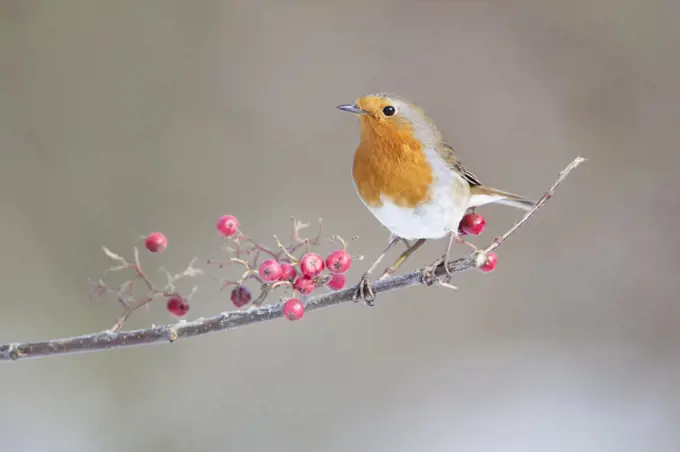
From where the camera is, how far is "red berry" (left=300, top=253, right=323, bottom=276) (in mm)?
516

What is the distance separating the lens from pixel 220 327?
0.52 metres

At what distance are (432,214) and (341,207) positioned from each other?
1.98 feet

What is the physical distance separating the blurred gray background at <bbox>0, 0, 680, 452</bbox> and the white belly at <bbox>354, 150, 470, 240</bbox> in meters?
0.54

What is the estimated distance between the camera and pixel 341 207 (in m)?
1.20

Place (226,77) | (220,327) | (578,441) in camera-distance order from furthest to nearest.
Answer: (226,77) → (578,441) → (220,327)

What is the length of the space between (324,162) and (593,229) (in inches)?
21.9

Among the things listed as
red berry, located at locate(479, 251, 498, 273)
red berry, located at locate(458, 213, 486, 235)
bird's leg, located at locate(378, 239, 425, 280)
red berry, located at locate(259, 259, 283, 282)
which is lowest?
red berry, located at locate(259, 259, 283, 282)

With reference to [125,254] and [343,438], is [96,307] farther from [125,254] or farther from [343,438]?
[343,438]

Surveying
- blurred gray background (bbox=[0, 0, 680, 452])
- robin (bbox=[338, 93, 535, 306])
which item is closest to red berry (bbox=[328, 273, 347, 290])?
robin (bbox=[338, 93, 535, 306])

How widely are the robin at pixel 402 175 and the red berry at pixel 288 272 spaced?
0.32 feet

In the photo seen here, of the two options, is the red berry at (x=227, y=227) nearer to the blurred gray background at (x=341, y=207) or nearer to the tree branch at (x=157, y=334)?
the tree branch at (x=157, y=334)

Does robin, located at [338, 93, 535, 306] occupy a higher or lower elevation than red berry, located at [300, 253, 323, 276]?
higher

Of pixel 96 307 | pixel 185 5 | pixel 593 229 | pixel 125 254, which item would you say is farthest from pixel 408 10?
pixel 96 307

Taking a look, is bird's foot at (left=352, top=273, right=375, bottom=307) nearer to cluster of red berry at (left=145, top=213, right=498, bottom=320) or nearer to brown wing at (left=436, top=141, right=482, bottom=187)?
cluster of red berry at (left=145, top=213, right=498, bottom=320)
